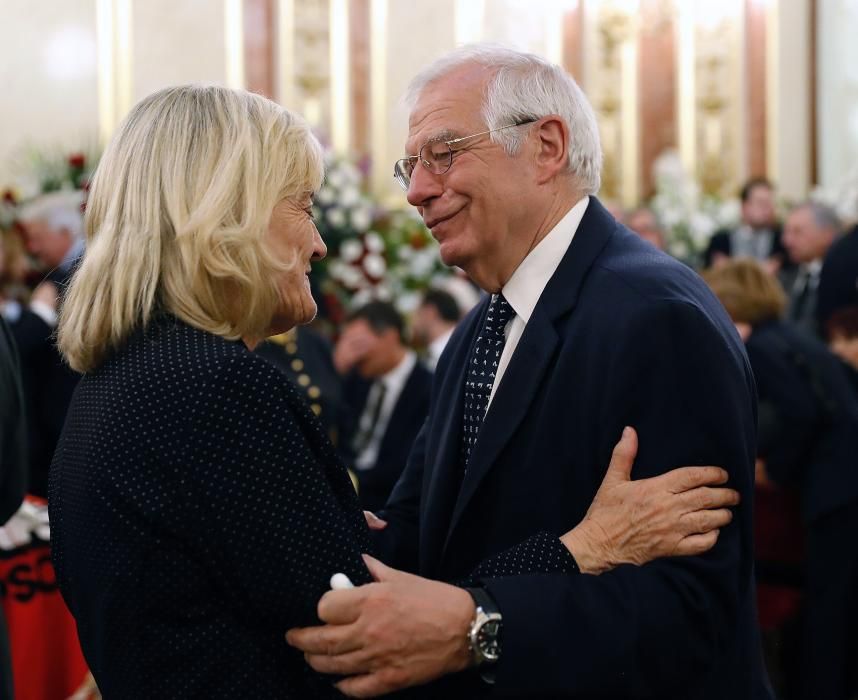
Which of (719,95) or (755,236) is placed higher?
(719,95)

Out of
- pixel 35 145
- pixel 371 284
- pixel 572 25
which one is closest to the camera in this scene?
pixel 371 284

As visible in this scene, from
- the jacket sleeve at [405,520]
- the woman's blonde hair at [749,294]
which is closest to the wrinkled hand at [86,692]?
the jacket sleeve at [405,520]

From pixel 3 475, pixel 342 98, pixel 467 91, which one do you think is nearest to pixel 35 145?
pixel 342 98

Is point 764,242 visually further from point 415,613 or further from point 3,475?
point 415,613

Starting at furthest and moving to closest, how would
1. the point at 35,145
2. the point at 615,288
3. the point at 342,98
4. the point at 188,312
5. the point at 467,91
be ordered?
the point at 342,98
the point at 35,145
the point at 467,91
the point at 615,288
the point at 188,312

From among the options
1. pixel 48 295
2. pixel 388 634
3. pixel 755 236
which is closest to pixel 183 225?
pixel 388 634

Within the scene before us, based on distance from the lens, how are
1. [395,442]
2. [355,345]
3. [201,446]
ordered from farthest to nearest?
[355,345]
[395,442]
[201,446]

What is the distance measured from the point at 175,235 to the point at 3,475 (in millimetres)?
1538

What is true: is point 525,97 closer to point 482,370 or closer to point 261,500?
point 482,370

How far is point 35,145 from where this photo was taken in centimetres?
784

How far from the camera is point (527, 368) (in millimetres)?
2055

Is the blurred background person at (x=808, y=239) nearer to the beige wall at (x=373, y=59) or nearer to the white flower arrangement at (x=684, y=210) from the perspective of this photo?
the white flower arrangement at (x=684, y=210)

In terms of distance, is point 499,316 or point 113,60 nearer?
point 499,316

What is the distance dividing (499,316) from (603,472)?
1.41 feet
